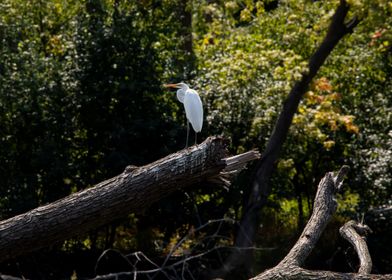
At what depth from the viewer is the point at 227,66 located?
1135cm

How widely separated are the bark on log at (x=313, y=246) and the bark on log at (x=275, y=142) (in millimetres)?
5060

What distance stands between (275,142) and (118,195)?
557 cm

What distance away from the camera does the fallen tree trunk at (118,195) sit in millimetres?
5461

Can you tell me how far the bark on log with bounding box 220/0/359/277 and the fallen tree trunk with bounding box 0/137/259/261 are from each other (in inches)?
209

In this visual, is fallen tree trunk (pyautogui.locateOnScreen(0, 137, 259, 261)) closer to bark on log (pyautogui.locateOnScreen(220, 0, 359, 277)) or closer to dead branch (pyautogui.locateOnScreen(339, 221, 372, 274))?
dead branch (pyautogui.locateOnScreen(339, 221, 372, 274))

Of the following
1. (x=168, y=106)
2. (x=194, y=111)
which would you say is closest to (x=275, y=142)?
(x=168, y=106)

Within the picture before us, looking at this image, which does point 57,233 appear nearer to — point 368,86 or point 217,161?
point 217,161

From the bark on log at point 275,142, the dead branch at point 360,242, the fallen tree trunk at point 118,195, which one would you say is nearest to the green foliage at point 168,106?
the bark on log at point 275,142

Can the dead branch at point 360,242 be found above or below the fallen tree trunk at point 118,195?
below

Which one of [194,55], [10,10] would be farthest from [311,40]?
[10,10]

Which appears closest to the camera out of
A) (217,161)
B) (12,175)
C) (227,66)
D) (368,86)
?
(217,161)

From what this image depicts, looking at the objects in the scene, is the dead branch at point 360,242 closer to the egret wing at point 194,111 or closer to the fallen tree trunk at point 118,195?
the fallen tree trunk at point 118,195

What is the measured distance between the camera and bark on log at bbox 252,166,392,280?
4.70 m

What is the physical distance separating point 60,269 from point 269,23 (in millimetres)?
4978
